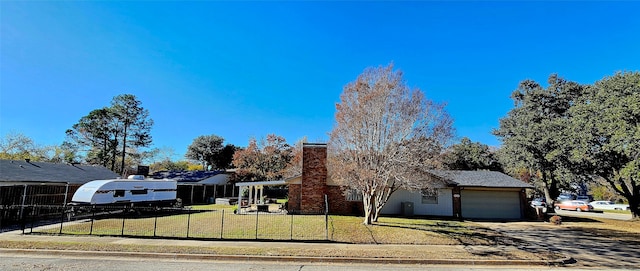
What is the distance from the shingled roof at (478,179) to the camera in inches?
934

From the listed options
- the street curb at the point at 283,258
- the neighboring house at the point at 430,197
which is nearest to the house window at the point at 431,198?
the neighboring house at the point at 430,197

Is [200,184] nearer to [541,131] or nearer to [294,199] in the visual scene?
[294,199]

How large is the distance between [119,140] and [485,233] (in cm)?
4441

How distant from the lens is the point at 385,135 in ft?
57.8

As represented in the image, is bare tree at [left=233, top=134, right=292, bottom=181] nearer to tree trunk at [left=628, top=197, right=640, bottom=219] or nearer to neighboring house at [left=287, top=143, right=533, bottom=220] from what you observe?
neighboring house at [left=287, top=143, right=533, bottom=220]

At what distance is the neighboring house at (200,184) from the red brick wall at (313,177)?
56.7 feet

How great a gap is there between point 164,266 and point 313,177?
13.7 meters

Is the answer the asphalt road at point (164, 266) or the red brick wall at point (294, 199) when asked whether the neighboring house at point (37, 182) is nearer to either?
the asphalt road at point (164, 266)

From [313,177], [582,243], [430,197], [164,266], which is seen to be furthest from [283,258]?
[430,197]

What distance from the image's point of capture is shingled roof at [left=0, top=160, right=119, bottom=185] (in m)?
18.9

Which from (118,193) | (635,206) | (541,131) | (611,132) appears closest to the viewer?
(611,132)

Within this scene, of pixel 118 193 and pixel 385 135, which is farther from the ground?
→ pixel 385 135

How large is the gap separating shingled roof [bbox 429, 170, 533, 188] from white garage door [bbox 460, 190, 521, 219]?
870 millimetres

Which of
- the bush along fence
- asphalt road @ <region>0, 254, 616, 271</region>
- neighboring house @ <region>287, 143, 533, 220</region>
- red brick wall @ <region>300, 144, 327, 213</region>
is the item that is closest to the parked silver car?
neighboring house @ <region>287, 143, 533, 220</region>
